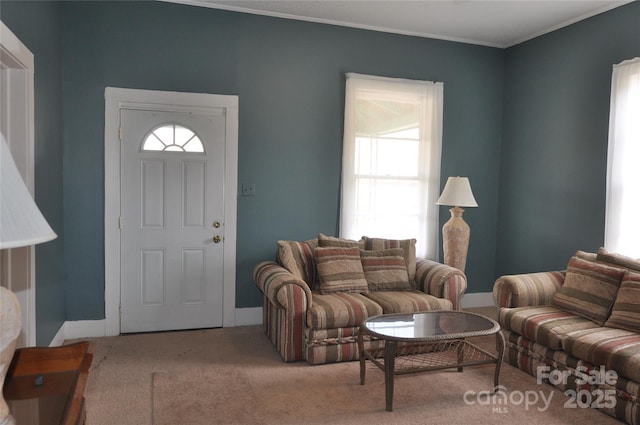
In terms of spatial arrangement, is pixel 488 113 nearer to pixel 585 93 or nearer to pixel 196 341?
pixel 585 93

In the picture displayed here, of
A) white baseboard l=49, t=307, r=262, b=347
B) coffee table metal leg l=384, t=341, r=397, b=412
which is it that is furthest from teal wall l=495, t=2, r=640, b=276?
white baseboard l=49, t=307, r=262, b=347

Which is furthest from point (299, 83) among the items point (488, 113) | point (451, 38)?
point (488, 113)

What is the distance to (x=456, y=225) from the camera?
4.55 metres

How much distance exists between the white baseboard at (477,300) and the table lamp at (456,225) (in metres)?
0.93

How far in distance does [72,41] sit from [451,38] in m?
3.59

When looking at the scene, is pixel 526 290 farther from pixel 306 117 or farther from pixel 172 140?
pixel 172 140

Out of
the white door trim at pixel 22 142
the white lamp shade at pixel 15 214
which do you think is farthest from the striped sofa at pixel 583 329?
the white door trim at pixel 22 142

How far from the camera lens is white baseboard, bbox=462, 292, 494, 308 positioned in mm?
5336

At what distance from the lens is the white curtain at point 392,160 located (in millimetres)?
4730

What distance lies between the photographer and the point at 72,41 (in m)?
3.99

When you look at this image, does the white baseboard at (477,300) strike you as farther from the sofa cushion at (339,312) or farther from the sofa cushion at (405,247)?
the sofa cushion at (339,312)

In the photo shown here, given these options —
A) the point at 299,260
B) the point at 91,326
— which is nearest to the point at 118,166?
the point at 91,326

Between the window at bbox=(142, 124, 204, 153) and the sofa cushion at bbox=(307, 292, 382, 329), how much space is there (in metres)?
1.79

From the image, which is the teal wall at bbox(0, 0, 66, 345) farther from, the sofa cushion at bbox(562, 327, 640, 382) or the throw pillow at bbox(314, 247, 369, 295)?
the sofa cushion at bbox(562, 327, 640, 382)
